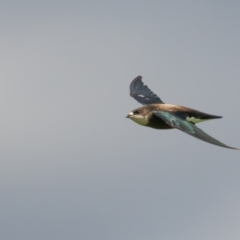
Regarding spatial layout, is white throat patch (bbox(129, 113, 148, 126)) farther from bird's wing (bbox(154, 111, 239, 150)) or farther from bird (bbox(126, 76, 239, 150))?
bird's wing (bbox(154, 111, 239, 150))

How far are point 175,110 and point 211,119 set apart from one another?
3.34 ft

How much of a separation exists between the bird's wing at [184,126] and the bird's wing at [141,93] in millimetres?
4171

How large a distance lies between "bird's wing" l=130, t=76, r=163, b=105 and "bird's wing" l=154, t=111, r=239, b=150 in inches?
164

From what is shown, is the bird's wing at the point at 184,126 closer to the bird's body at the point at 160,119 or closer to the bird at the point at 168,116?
the bird at the point at 168,116

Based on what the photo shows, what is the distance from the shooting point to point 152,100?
3055 cm

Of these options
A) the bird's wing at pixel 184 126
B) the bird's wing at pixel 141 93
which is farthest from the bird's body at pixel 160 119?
the bird's wing at pixel 141 93

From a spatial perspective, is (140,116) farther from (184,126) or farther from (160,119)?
(184,126)

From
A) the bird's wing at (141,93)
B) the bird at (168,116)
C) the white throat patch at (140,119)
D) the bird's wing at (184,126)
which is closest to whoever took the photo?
the bird's wing at (184,126)

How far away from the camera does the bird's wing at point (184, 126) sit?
22.0 metres

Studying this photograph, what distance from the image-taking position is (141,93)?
31.8m

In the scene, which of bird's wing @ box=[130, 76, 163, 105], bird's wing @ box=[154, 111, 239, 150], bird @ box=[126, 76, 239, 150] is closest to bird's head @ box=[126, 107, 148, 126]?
bird @ box=[126, 76, 239, 150]

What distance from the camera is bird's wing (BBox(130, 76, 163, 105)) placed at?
30.6 metres

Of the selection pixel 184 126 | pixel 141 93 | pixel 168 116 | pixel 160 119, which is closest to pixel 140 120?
pixel 160 119

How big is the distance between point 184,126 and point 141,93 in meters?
7.55
